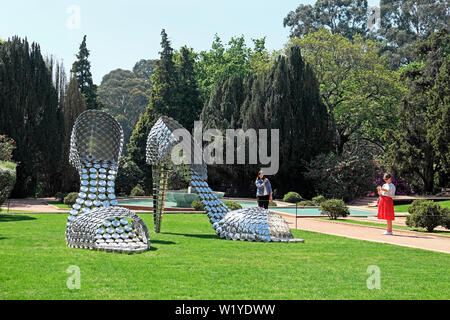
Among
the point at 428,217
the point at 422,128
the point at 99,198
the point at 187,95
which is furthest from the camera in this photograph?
the point at 187,95

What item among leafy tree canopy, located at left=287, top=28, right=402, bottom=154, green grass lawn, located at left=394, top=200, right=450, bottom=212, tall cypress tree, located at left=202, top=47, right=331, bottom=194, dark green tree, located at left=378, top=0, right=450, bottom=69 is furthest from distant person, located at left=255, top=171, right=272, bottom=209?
dark green tree, located at left=378, top=0, right=450, bottom=69

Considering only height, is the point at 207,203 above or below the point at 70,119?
below

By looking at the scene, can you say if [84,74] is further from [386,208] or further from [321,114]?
[386,208]

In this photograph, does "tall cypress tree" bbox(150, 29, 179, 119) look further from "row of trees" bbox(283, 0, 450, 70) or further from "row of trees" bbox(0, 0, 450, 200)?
"row of trees" bbox(283, 0, 450, 70)

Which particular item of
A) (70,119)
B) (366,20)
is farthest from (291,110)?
(366,20)

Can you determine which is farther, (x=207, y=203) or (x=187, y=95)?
(x=187, y=95)

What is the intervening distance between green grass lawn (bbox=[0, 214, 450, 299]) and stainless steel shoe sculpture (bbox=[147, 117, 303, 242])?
1.55ft

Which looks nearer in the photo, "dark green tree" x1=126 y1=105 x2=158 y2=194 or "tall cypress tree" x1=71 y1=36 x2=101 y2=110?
"dark green tree" x1=126 y1=105 x2=158 y2=194

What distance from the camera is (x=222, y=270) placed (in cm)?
746

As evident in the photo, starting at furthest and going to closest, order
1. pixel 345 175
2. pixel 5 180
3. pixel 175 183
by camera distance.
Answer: pixel 175 183 < pixel 345 175 < pixel 5 180

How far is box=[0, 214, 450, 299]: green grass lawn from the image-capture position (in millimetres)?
5969

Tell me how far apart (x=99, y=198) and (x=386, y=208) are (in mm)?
7251
